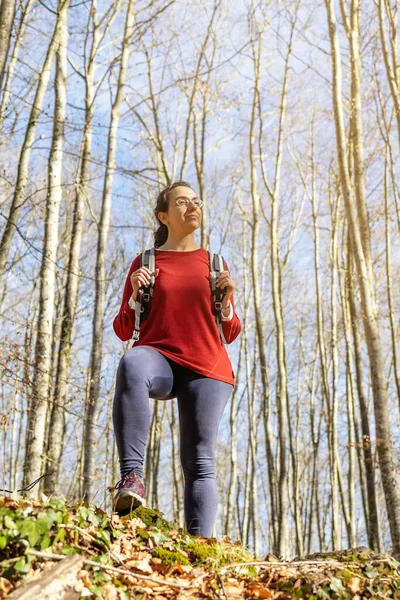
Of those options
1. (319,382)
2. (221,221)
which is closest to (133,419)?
(221,221)

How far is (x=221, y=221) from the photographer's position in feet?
57.1

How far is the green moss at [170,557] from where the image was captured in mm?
2309

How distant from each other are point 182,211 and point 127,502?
58.2 inches

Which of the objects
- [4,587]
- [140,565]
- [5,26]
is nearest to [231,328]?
[140,565]

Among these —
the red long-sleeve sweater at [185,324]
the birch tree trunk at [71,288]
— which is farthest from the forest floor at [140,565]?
the birch tree trunk at [71,288]

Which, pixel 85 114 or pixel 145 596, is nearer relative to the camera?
pixel 145 596

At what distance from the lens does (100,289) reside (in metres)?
9.17

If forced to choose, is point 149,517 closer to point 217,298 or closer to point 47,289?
point 217,298

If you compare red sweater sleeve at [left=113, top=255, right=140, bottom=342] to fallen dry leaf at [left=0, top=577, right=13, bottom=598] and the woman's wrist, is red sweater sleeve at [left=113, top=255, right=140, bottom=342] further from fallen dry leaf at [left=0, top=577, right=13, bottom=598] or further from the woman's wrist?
fallen dry leaf at [left=0, top=577, right=13, bottom=598]

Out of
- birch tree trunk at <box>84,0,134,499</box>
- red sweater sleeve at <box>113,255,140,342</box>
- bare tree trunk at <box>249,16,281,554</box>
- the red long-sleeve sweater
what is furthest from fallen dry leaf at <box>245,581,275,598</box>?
bare tree trunk at <box>249,16,281,554</box>

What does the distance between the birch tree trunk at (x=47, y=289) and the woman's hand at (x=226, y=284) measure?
3.09 meters

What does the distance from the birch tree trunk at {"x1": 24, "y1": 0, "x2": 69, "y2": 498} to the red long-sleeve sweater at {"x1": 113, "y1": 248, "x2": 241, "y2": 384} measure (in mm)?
2935

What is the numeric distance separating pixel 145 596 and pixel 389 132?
40.1 ft

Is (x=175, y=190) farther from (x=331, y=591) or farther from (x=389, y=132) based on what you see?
(x=389, y=132)
